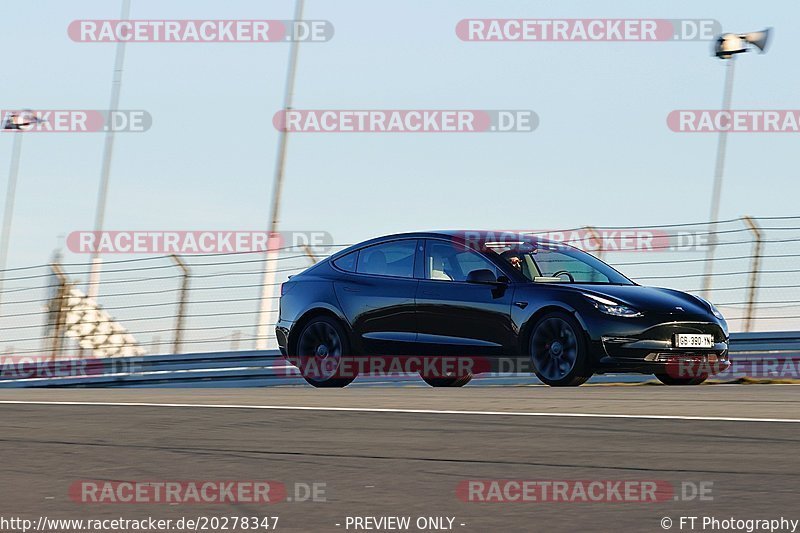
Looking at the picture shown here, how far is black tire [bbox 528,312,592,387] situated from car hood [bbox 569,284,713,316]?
0.37m

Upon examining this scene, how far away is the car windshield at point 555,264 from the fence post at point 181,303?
597cm

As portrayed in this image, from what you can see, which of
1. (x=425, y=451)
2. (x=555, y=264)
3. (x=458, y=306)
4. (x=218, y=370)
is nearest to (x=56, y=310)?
(x=218, y=370)

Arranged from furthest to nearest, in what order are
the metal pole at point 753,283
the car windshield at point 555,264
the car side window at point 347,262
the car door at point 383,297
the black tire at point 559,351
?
the metal pole at point 753,283, the car side window at point 347,262, the car door at point 383,297, the car windshield at point 555,264, the black tire at point 559,351

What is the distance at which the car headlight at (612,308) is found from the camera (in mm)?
12594

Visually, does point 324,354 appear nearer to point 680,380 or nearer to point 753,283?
point 680,380

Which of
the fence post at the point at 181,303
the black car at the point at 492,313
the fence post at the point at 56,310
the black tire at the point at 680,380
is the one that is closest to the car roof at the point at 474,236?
the black car at the point at 492,313

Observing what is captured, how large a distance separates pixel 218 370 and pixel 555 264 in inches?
209

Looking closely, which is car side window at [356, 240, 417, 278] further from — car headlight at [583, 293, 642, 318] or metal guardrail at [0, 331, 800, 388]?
car headlight at [583, 293, 642, 318]

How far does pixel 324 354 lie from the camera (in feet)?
47.1

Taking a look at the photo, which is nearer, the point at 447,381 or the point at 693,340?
the point at 693,340

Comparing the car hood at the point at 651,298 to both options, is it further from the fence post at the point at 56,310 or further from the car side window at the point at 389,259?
the fence post at the point at 56,310

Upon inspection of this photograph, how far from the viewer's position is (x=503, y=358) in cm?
1301

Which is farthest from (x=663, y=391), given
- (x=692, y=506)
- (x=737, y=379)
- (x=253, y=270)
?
(x=253, y=270)

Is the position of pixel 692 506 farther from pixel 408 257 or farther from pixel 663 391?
pixel 408 257
